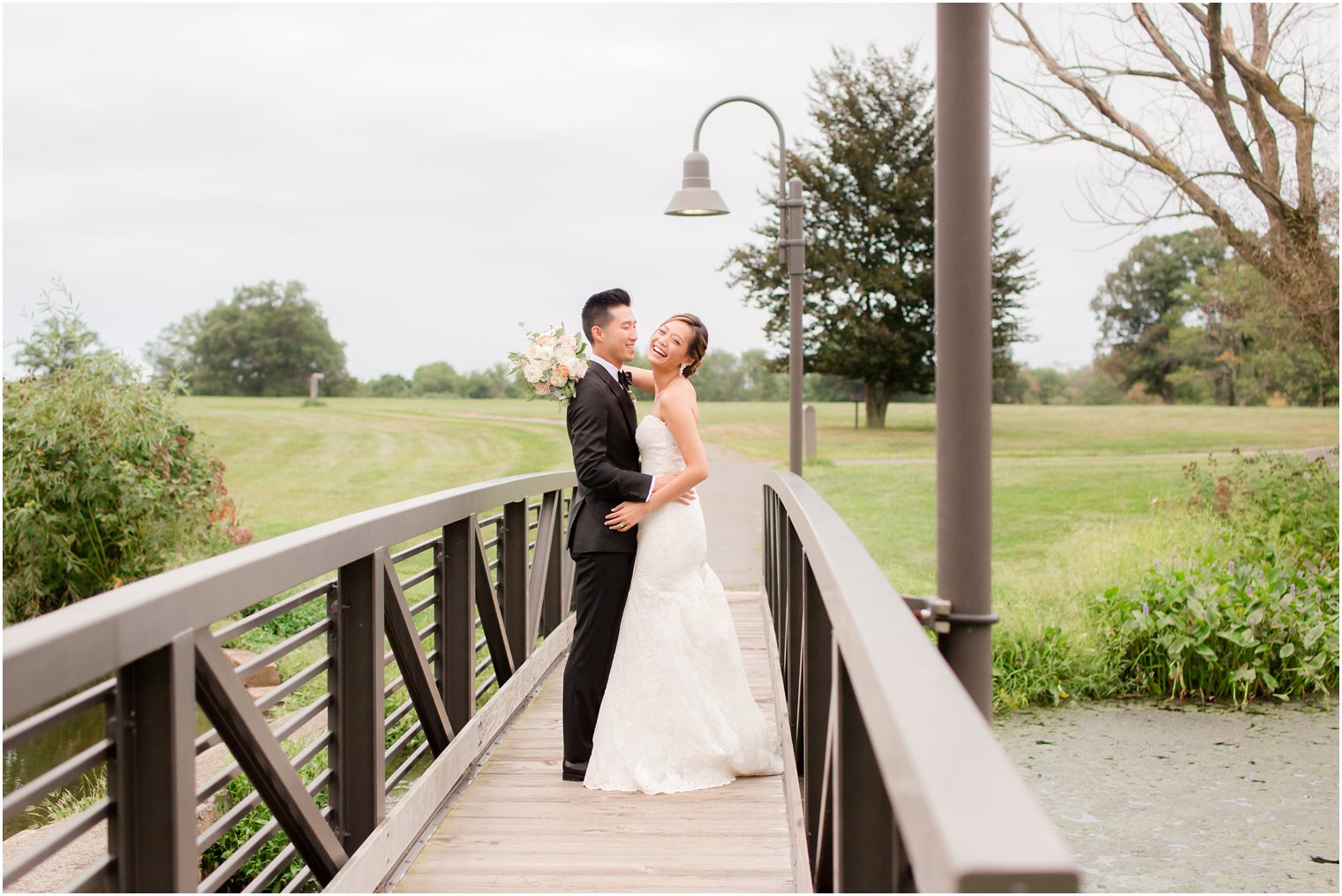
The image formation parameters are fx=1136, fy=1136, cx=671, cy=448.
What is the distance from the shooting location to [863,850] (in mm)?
2186

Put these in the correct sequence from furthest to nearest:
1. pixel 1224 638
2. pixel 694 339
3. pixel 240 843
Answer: pixel 1224 638 < pixel 240 843 < pixel 694 339

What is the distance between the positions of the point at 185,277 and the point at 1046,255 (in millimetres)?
43198

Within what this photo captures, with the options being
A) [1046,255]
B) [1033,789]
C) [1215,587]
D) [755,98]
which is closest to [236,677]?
[1033,789]

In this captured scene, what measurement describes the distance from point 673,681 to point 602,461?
96cm

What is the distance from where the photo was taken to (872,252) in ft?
125

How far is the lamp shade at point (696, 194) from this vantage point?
31.7 ft

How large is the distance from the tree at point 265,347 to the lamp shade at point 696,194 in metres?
52.1

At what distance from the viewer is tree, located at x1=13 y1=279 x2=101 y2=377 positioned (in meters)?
12.2

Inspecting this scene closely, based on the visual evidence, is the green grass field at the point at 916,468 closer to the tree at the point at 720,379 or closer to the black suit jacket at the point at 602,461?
the black suit jacket at the point at 602,461

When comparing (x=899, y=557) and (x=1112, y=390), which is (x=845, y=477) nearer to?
(x=899, y=557)

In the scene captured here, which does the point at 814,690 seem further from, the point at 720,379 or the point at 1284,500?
the point at 720,379

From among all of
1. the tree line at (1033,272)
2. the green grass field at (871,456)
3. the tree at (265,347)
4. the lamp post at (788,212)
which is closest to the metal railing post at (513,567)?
the lamp post at (788,212)

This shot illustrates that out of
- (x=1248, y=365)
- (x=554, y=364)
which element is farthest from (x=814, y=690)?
(x=1248, y=365)

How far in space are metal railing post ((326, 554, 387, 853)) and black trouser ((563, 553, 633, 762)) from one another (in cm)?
144
